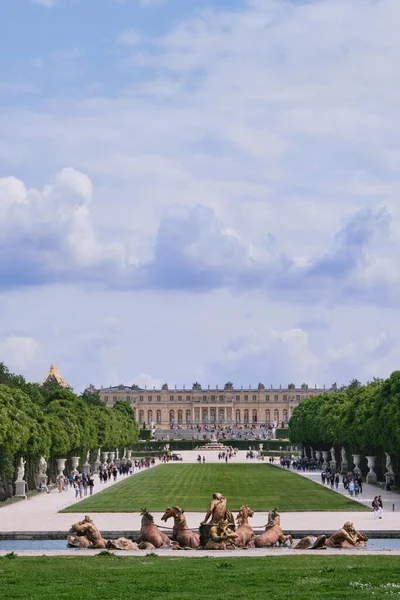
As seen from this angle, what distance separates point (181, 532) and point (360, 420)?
155ft

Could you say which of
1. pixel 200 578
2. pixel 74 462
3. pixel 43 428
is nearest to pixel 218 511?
pixel 200 578

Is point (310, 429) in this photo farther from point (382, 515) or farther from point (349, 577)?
point (349, 577)

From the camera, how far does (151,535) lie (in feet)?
101

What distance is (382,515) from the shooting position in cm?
4481

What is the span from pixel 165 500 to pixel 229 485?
47.0ft

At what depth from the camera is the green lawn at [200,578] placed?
2030 centimetres

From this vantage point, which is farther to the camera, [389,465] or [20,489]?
[389,465]

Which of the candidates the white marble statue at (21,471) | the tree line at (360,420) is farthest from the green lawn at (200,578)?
the tree line at (360,420)

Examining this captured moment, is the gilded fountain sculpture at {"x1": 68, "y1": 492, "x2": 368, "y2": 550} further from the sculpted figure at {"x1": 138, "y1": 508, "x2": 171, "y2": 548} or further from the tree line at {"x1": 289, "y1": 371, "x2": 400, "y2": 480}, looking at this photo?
the tree line at {"x1": 289, "y1": 371, "x2": 400, "y2": 480}

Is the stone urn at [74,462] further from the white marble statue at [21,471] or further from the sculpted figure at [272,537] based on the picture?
the sculpted figure at [272,537]

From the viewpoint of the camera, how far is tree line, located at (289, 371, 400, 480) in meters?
63.6

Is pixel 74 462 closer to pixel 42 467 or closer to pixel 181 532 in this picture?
pixel 42 467

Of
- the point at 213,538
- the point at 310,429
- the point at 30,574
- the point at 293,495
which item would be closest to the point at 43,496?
the point at 293,495

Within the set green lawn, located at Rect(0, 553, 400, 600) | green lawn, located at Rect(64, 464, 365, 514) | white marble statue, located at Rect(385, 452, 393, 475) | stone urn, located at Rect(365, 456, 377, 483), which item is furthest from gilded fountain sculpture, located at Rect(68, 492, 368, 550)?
stone urn, located at Rect(365, 456, 377, 483)
